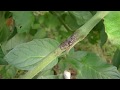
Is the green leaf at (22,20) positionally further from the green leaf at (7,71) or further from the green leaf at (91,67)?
the green leaf at (91,67)

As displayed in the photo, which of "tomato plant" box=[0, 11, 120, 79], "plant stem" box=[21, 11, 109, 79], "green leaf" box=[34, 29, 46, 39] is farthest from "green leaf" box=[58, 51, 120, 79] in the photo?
"green leaf" box=[34, 29, 46, 39]

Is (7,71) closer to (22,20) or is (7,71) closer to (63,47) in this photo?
(22,20)

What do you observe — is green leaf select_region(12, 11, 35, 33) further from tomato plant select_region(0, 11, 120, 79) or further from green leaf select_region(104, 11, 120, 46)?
green leaf select_region(104, 11, 120, 46)

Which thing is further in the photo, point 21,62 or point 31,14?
point 31,14

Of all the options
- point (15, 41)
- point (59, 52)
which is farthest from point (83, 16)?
point (59, 52)
